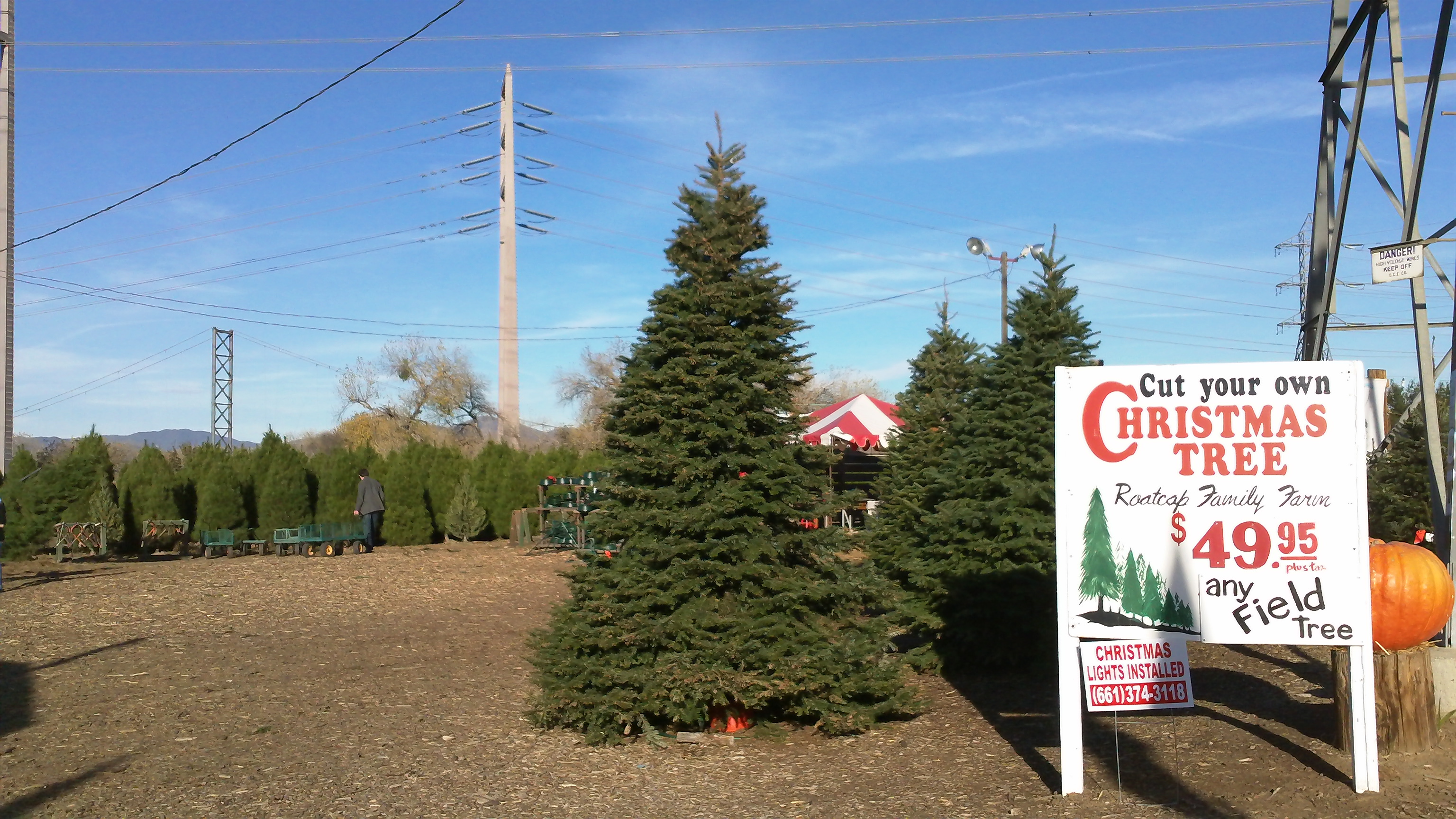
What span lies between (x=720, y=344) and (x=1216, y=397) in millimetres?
3227

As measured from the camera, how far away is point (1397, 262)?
771cm

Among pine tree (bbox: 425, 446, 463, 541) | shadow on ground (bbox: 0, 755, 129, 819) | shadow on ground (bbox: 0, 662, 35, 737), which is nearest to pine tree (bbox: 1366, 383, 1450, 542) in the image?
shadow on ground (bbox: 0, 755, 129, 819)

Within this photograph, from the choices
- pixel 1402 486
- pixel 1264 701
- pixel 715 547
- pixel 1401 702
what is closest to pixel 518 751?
pixel 715 547

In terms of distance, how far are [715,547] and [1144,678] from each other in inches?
110

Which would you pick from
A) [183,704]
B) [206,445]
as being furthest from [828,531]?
[206,445]

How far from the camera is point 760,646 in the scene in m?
7.15

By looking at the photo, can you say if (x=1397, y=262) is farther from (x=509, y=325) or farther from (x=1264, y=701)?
(x=509, y=325)

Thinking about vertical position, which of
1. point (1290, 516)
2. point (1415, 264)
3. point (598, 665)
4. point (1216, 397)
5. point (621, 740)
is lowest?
point (621, 740)

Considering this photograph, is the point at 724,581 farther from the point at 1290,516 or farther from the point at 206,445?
the point at 206,445

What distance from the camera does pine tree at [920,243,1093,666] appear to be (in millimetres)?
8844

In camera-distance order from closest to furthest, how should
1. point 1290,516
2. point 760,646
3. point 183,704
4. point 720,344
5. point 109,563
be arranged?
point 1290,516
point 760,646
point 720,344
point 183,704
point 109,563

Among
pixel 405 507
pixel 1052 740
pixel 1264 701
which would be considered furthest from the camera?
pixel 405 507

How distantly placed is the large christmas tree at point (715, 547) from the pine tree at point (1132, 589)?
209 cm

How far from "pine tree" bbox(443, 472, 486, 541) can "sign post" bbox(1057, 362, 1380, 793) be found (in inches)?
826
